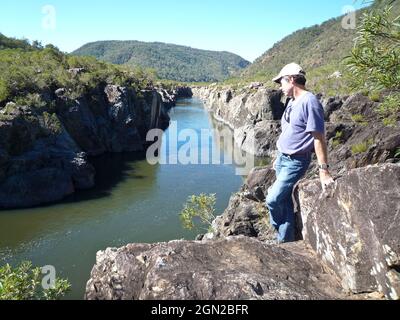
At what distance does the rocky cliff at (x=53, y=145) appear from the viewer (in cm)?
2998

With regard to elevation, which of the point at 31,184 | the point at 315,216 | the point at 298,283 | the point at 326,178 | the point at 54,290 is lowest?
the point at 31,184

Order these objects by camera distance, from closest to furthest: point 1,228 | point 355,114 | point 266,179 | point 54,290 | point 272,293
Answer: point 272,293 < point 54,290 < point 266,179 < point 1,228 < point 355,114

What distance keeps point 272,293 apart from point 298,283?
60 centimetres

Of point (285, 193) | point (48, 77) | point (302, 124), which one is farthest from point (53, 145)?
point (302, 124)

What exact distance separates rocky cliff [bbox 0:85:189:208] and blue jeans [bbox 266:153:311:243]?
2524cm

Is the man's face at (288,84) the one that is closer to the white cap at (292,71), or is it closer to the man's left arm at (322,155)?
the white cap at (292,71)

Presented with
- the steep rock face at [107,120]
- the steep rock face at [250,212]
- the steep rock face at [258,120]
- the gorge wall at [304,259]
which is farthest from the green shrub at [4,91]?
the gorge wall at [304,259]

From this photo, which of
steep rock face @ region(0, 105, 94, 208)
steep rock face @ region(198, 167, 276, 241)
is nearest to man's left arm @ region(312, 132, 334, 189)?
steep rock face @ region(198, 167, 276, 241)

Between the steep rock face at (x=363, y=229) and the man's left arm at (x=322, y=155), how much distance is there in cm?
18

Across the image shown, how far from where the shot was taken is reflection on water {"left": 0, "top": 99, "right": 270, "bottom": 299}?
2194cm

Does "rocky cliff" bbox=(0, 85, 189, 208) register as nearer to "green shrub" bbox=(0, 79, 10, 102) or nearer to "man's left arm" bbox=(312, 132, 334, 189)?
"green shrub" bbox=(0, 79, 10, 102)

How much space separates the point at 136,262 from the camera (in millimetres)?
6559
